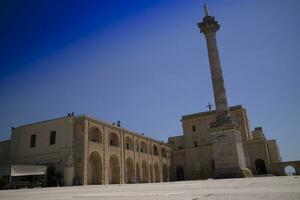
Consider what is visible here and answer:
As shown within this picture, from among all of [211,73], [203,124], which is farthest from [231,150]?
[203,124]

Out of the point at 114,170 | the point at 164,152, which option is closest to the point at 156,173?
the point at 164,152

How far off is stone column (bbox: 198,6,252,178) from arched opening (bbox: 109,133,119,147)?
14.4 metres

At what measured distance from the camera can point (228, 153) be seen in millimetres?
18109

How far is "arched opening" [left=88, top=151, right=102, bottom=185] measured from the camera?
85.5 ft

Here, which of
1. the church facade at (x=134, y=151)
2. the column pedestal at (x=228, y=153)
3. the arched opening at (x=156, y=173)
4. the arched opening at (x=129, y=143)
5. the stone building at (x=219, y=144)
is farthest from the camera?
the arched opening at (x=156, y=173)

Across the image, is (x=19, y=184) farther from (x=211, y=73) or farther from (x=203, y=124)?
(x=203, y=124)

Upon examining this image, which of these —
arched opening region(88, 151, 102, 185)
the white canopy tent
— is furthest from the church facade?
the white canopy tent

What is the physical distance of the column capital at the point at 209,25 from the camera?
22.2 m

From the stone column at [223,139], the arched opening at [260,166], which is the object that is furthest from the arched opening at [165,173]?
the stone column at [223,139]

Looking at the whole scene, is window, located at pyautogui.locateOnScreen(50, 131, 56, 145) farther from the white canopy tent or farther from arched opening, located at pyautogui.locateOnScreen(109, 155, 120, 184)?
arched opening, located at pyautogui.locateOnScreen(109, 155, 120, 184)

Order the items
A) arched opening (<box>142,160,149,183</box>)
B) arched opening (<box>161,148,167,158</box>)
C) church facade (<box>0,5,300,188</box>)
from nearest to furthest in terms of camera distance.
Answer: church facade (<box>0,5,300,188</box>) → arched opening (<box>142,160,149,183</box>) → arched opening (<box>161,148,167,158</box>)

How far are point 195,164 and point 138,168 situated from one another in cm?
1097

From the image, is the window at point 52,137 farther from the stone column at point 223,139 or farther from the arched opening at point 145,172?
the stone column at point 223,139

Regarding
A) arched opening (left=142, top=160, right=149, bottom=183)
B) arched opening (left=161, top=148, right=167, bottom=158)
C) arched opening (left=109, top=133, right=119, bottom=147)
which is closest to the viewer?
arched opening (left=109, top=133, right=119, bottom=147)
